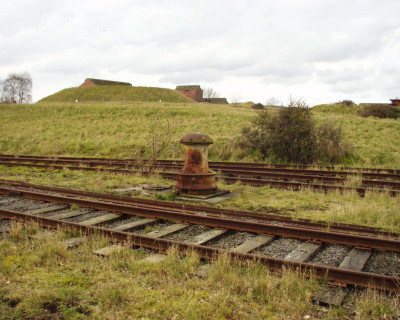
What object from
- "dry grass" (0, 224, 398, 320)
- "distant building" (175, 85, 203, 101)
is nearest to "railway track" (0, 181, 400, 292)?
"dry grass" (0, 224, 398, 320)

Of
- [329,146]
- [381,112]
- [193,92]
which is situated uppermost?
[193,92]

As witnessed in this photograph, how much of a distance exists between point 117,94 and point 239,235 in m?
74.1

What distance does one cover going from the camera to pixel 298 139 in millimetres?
18422

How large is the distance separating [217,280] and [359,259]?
6.98ft

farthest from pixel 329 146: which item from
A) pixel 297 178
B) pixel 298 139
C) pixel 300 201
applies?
pixel 300 201

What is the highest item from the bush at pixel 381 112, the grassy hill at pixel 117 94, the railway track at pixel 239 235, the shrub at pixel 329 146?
the grassy hill at pixel 117 94

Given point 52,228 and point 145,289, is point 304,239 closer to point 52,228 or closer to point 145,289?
point 145,289

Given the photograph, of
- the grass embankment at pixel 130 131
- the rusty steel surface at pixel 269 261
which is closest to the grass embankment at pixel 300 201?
the rusty steel surface at pixel 269 261

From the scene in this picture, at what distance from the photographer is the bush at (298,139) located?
725 inches

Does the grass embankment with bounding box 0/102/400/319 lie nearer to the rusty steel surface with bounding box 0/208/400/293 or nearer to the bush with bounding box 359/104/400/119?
the rusty steel surface with bounding box 0/208/400/293

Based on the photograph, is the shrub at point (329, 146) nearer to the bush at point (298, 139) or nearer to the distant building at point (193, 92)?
the bush at point (298, 139)

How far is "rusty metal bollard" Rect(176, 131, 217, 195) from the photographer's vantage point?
1026cm

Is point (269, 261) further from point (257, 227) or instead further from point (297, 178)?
point (297, 178)

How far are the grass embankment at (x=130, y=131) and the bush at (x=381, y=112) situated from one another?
998 cm
